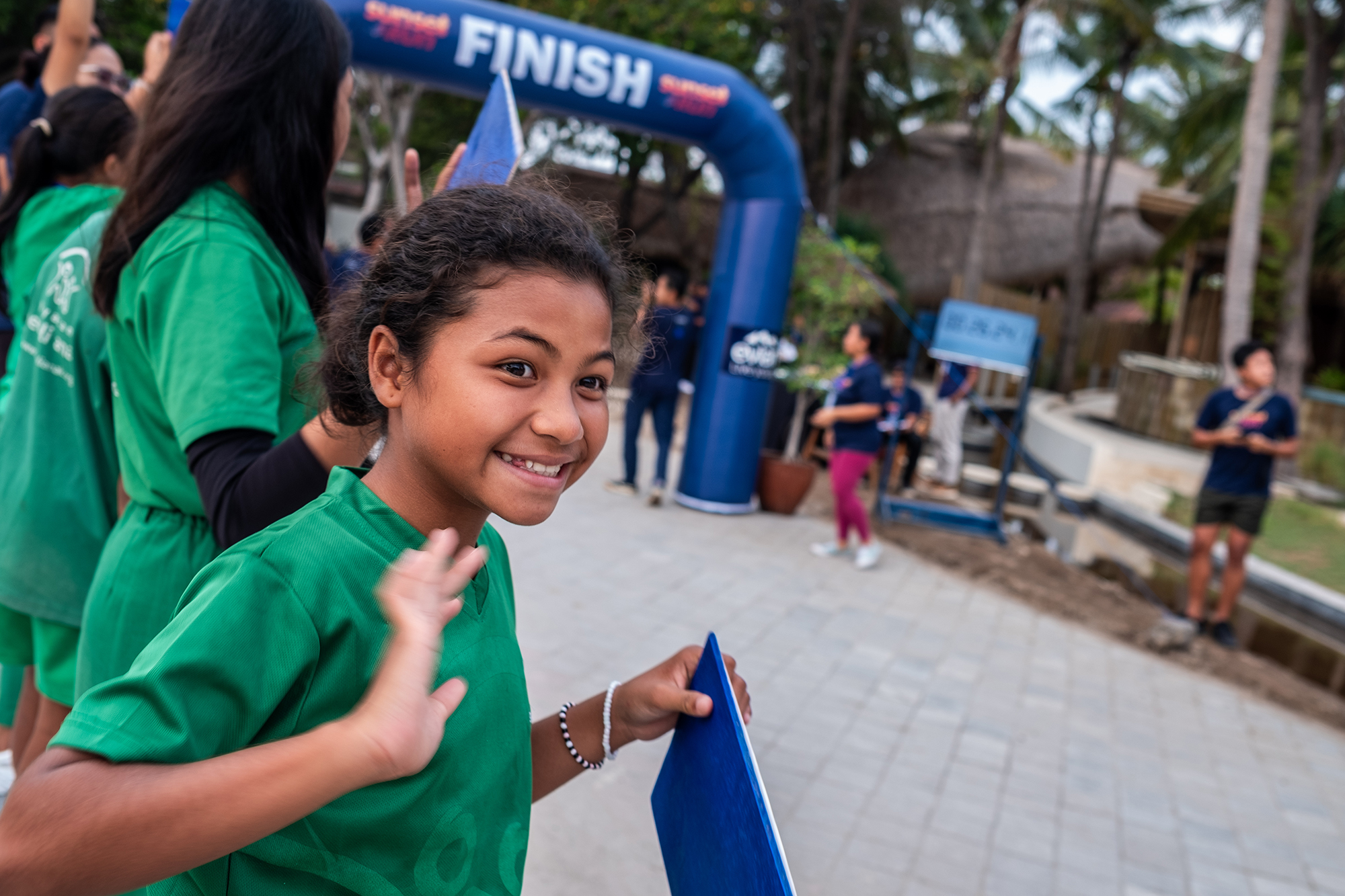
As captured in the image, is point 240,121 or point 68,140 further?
point 68,140

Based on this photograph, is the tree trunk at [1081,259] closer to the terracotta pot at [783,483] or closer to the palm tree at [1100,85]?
the palm tree at [1100,85]

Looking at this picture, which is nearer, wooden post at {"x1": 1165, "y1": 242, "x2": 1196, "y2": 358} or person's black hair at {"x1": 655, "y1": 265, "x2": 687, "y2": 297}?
person's black hair at {"x1": 655, "y1": 265, "x2": 687, "y2": 297}

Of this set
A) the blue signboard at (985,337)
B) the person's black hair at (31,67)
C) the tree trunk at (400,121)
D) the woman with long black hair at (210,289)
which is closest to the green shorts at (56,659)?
the woman with long black hair at (210,289)

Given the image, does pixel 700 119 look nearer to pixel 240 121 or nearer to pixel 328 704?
pixel 240 121

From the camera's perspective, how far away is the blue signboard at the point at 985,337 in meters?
7.54

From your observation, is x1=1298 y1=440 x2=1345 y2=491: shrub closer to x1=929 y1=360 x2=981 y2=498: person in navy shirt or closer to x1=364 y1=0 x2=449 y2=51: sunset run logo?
x1=929 y1=360 x2=981 y2=498: person in navy shirt

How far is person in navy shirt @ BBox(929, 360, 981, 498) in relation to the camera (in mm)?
9953

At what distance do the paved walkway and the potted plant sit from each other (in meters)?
1.30

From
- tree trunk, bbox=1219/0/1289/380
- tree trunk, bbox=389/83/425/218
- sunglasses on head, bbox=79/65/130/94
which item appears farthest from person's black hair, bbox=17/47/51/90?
tree trunk, bbox=1219/0/1289/380

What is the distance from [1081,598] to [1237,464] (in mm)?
1304

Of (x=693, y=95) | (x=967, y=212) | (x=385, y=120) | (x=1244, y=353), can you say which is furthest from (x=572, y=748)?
(x=967, y=212)

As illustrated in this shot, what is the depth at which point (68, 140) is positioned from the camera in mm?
2246

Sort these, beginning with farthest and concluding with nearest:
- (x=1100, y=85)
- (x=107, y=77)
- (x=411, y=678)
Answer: (x=1100, y=85) < (x=107, y=77) < (x=411, y=678)

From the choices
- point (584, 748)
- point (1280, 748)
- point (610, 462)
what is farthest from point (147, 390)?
point (610, 462)
